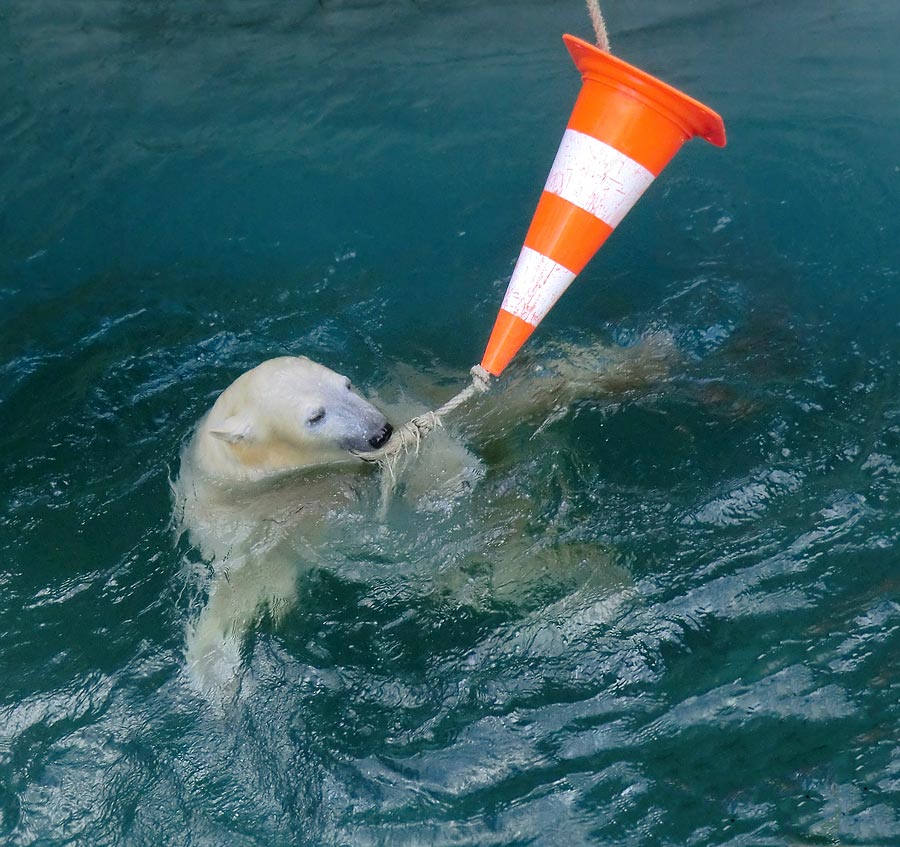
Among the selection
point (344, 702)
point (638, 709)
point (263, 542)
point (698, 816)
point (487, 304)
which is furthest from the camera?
point (487, 304)

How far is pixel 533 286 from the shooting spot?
11.0ft

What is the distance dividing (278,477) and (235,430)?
0.33 meters

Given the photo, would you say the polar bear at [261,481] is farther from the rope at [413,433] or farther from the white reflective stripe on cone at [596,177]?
the white reflective stripe on cone at [596,177]

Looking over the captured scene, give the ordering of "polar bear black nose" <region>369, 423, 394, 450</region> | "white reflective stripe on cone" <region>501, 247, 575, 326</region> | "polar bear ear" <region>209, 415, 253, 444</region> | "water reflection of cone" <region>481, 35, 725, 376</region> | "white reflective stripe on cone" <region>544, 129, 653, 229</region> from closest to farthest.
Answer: "water reflection of cone" <region>481, 35, 725, 376</region> < "white reflective stripe on cone" <region>544, 129, 653, 229</region> < "white reflective stripe on cone" <region>501, 247, 575, 326</region> < "polar bear black nose" <region>369, 423, 394, 450</region> < "polar bear ear" <region>209, 415, 253, 444</region>

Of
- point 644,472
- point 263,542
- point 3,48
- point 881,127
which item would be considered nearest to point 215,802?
point 263,542

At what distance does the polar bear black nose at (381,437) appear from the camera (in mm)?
3635

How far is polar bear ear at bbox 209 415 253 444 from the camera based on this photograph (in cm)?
382

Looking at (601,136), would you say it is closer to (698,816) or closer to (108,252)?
(698,816)

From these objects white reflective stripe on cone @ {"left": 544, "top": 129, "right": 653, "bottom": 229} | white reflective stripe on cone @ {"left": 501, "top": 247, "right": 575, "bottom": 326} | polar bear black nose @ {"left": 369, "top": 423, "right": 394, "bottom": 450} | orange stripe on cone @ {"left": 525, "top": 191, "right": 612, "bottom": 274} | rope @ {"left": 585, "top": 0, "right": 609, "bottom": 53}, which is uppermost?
rope @ {"left": 585, "top": 0, "right": 609, "bottom": 53}

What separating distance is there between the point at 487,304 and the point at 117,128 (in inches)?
99.5

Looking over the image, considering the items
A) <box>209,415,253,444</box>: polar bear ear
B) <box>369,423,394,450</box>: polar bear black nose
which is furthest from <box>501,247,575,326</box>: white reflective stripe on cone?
<box>209,415,253,444</box>: polar bear ear

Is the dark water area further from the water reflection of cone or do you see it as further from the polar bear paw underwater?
the water reflection of cone

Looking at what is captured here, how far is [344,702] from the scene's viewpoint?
140 inches

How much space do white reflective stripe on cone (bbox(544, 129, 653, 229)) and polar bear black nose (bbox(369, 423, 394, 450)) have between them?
113cm
